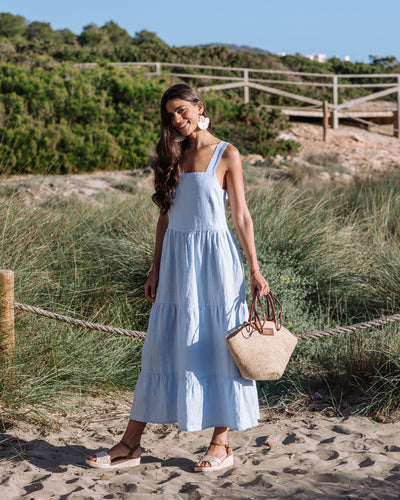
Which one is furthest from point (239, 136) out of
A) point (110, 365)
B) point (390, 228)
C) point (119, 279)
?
point (110, 365)

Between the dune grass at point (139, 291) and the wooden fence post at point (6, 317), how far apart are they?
107 mm

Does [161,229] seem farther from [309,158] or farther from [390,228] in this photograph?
[309,158]

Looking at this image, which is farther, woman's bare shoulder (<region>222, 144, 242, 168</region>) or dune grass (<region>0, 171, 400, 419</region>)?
dune grass (<region>0, 171, 400, 419</region>)

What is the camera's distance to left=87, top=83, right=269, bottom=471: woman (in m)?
2.85

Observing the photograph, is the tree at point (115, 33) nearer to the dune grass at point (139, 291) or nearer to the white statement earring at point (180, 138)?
the dune grass at point (139, 291)

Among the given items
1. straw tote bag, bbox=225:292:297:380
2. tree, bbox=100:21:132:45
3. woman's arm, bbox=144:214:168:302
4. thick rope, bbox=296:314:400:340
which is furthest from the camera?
tree, bbox=100:21:132:45

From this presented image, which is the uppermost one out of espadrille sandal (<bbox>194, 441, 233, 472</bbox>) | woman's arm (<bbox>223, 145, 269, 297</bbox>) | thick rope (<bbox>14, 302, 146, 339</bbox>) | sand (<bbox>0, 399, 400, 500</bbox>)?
woman's arm (<bbox>223, 145, 269, 297</bbox>)

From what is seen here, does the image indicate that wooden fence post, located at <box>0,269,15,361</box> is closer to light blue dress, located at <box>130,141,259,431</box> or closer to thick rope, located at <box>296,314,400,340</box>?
light blue dress, located at <box>130,141,259,431</box>

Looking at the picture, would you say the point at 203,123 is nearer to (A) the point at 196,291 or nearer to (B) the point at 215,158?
(B) the point at 215,158

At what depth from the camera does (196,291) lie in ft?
9.40

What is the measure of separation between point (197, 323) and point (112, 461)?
0.79 meters

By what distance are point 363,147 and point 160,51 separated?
1152cm

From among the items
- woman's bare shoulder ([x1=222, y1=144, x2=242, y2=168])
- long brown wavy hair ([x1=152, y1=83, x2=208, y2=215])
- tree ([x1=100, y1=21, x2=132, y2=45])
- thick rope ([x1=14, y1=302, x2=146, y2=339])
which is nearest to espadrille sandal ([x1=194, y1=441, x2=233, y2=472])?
thick rope ([x1=14, y1=302, x2=146, y2=339])

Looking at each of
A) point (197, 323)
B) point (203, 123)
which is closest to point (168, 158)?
point (203, 123)
